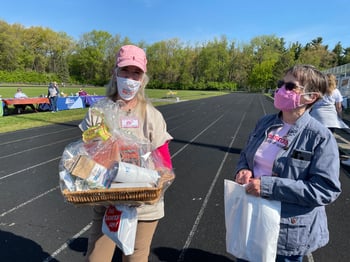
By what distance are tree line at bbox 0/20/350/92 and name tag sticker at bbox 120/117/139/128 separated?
80310 millimetres

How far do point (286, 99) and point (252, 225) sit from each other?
34.7 inches

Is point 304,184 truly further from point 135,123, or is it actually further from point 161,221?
point 161,221

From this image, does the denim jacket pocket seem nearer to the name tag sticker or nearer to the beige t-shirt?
the beige t-shirt

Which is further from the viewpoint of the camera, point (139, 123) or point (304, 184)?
point (139, 123)

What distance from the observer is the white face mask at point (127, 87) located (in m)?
2.15

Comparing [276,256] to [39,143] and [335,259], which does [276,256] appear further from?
[39,143]

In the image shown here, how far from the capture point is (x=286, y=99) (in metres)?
2.00

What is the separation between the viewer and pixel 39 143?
28.7 feet

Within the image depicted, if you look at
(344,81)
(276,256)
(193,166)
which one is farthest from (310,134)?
(344,81)

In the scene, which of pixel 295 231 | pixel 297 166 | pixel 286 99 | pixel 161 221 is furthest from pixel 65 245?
pixel 286 99

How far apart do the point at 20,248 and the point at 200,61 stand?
90244mm

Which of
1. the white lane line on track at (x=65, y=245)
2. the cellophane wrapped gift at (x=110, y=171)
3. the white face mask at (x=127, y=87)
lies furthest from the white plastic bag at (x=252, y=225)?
the white lane line on track at (x=65, y=245)

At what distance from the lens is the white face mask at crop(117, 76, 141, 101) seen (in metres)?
2.15

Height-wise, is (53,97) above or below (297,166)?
below
